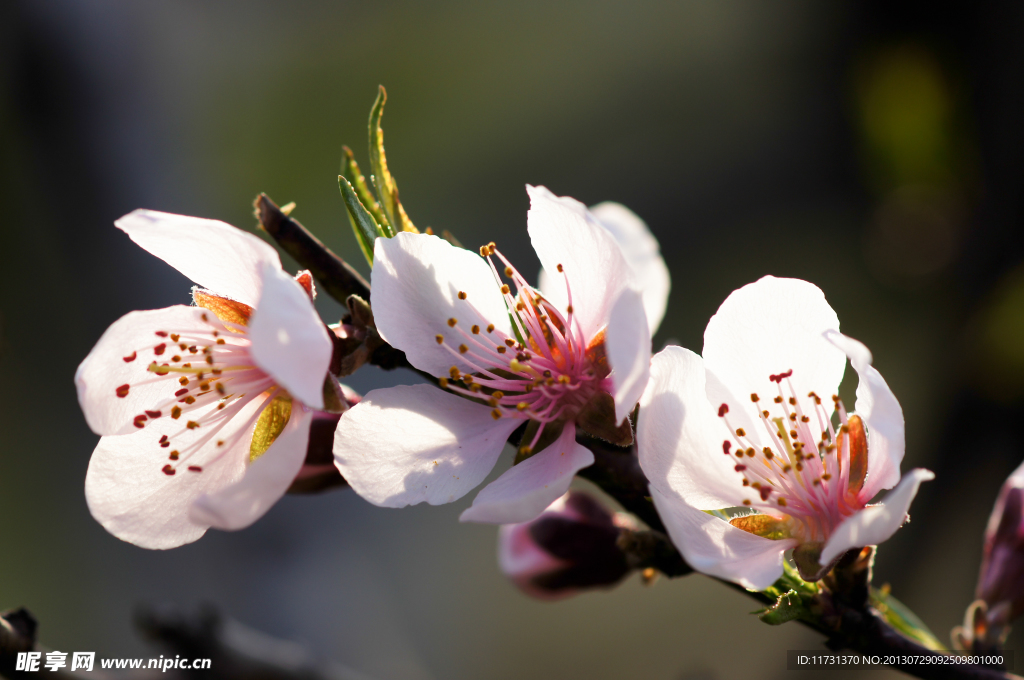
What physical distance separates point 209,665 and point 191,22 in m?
3.34


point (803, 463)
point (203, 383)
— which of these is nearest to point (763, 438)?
point (803, 463)

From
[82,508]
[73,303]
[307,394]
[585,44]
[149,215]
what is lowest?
[82,508]

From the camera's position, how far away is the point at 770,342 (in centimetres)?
58

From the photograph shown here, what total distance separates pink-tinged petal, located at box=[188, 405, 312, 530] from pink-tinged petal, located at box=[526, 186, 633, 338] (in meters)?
0.26

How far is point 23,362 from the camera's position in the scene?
3.20 metres

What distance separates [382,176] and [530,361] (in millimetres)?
234

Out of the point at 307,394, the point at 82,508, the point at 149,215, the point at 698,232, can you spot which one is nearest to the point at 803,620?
the point at 307,394

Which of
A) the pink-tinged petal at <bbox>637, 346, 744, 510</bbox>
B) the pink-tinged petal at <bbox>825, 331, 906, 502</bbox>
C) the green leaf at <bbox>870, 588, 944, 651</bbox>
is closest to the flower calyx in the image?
the pink-tinged petal at <bbox>637, 346, 744, 510</bbox>

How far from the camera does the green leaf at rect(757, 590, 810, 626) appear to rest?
51 centimetres

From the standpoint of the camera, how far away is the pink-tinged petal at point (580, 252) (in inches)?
21.7

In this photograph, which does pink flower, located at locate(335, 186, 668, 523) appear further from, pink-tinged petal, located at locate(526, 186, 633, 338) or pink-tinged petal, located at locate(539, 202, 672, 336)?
pink-tinged petal, located at locate(539, 202, 672, 336)

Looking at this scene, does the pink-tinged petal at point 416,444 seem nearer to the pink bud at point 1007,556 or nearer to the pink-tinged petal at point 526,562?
the pink-tinged petal at point 526,562

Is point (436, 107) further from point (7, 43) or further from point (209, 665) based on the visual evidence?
point (209, 665)

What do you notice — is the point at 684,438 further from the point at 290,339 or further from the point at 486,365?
the point at 290,339
